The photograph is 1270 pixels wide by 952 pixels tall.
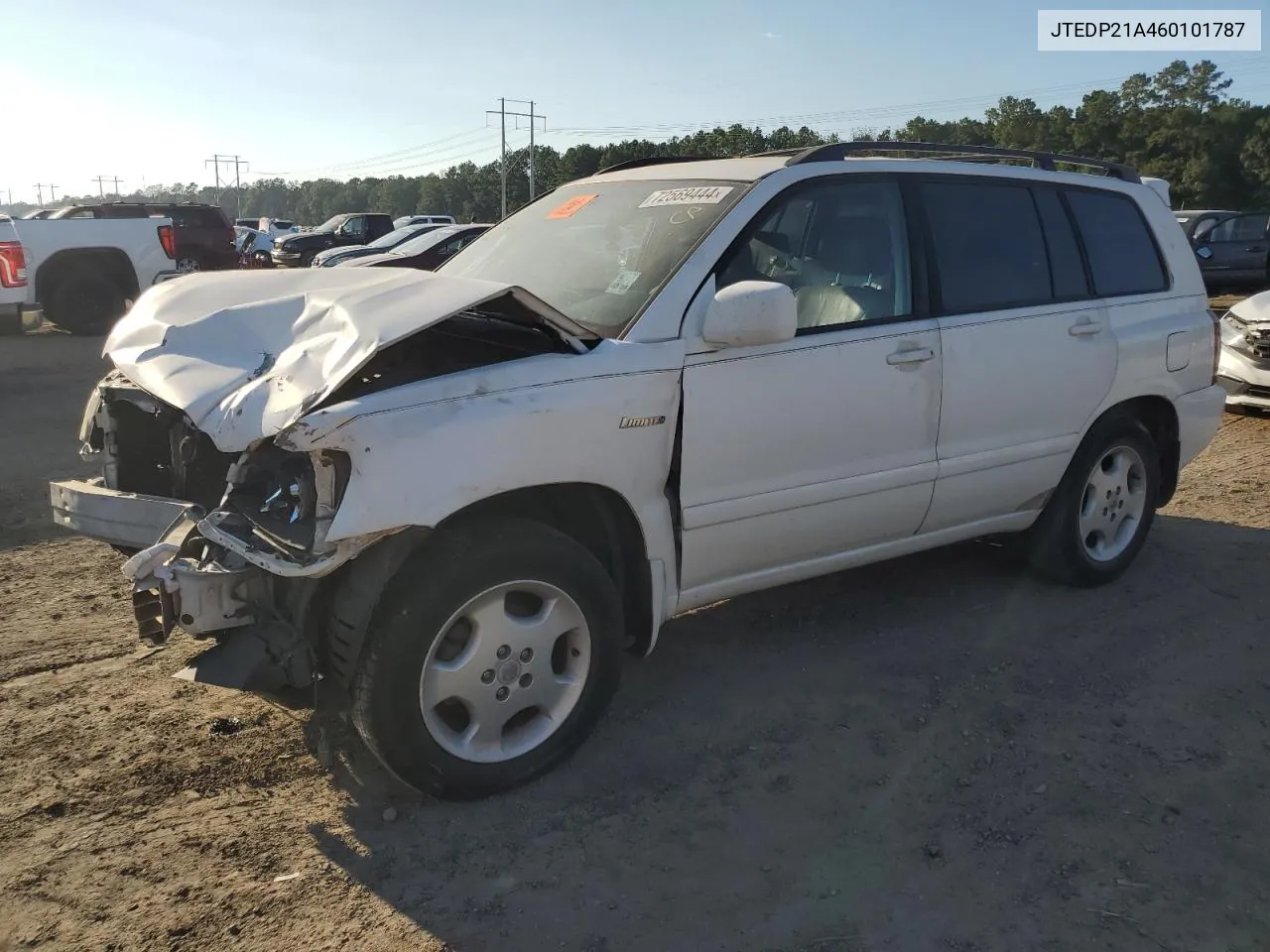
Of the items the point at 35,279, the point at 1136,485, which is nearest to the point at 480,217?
the point at 35,279

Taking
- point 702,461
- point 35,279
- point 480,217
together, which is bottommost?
point 702,461

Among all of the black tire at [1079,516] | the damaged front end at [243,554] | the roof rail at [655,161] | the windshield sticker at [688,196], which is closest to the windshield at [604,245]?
the windshield sticker at [688,196]

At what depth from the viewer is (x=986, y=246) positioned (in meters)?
4.25

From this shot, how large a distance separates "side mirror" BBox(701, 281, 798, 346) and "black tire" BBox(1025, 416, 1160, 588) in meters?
2.09

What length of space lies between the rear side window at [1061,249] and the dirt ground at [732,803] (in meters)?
1.43

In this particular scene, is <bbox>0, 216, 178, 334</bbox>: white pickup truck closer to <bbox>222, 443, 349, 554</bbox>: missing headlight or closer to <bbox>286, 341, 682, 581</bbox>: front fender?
<bbox>222, 443, 349, 554</bbox>: missing headlight

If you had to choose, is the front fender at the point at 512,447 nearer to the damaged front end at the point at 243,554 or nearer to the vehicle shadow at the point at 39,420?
the damaged front end at the point at 243,554

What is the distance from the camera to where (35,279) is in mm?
12750

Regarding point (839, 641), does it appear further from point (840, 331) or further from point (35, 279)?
point (35, 279)

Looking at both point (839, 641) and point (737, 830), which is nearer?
point (737, 830)

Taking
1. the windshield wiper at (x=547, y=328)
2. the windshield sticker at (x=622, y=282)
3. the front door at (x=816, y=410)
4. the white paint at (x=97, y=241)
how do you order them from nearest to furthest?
the windshield wiper at (x=547, y=328) < the front door at (x=816, y=410) < the windshield sticker at (x=622, y=282) < the white paint at (x=97, y=241)

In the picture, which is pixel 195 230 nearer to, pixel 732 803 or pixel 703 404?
pixel 703 404

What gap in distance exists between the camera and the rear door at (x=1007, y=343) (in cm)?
405

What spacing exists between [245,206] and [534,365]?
16258 centimetres
